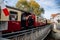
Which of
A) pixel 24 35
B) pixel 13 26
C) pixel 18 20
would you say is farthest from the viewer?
pixel 18 20

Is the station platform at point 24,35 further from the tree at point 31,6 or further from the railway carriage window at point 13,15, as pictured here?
the tree at point 31,6

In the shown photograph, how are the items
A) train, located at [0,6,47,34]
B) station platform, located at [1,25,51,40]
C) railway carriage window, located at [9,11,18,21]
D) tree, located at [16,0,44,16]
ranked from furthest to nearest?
tree, located at [16,0,44,16], railway carriage window, located at [9,11,18,21], train, located at [0,6,47,34], station platform, located at [1,25,51,40]

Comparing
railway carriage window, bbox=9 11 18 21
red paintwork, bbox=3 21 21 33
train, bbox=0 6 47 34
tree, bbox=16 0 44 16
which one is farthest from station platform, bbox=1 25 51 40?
tree, bbox=16 0 44 16

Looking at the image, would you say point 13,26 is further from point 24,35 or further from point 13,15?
point 24,35

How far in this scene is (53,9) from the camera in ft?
23.2

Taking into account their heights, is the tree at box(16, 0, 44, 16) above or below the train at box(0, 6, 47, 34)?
above

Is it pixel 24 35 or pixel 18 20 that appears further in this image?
pixel 18 20

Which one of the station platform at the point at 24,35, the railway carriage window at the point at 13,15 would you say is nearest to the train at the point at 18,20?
the railway carriage window at the point at 13,15

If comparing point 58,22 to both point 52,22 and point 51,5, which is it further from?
point 51,5

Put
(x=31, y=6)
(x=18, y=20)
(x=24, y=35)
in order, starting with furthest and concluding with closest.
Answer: (x=31, y=6)
(x=18, y=20)
(x=24, y=35)

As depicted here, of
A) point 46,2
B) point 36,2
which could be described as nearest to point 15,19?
point 36,2

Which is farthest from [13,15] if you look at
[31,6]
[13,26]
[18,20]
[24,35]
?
[31,6]

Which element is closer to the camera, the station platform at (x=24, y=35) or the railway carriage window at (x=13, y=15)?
the station platform at (x=24, y=35)

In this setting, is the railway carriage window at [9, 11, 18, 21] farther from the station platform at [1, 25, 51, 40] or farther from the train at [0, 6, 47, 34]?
the station platform at [1, 25, 51, 40]
